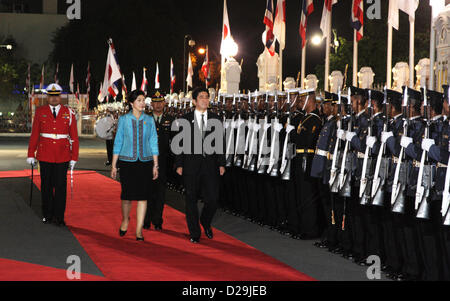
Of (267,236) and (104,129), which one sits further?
(104,129)

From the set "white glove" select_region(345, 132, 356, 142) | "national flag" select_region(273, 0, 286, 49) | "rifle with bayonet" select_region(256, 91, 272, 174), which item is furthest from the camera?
"national flag" select_region(273, 0, 286, 49)

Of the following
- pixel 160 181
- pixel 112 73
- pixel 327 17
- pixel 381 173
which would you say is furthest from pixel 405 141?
pixel 112 73

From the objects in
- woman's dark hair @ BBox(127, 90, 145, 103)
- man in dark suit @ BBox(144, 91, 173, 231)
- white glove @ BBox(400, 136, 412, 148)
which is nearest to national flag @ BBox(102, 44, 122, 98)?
man in dark suit @ BBox(144, 91, 173, 231)

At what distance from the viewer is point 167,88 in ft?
197

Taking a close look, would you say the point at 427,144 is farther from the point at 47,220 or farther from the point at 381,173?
the point at 47,220

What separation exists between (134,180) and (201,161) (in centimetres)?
91

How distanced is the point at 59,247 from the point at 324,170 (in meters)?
3.31

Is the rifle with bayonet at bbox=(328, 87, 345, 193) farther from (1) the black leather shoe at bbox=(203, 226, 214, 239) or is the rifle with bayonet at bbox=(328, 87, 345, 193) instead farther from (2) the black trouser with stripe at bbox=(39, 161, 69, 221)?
(2) the black trouser with stripe at bbox=(39, 161, 69, 221)

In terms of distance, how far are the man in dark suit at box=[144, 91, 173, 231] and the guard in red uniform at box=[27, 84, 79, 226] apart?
1.25m

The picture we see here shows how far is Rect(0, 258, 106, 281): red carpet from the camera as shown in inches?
289

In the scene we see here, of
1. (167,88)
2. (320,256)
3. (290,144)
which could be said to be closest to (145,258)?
(320,256)

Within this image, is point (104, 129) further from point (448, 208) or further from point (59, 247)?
point (448, 208)

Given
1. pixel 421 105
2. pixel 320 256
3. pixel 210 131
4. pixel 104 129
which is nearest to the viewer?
pixel 421 105
